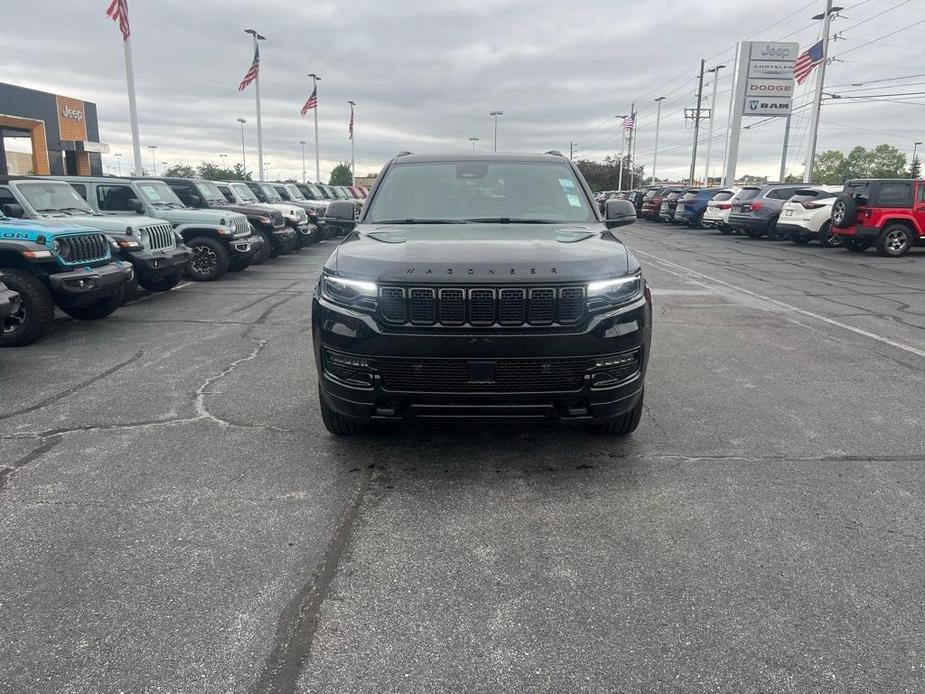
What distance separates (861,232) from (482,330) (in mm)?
17406

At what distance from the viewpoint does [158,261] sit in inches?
402

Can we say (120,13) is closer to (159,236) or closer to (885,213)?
(159,236)

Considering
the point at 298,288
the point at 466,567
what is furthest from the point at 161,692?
the point at 298,288

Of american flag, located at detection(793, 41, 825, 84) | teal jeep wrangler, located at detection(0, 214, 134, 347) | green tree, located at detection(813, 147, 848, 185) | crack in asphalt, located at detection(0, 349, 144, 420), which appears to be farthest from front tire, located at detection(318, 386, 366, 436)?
green tree, located at detection(813, 147, 848, 185)

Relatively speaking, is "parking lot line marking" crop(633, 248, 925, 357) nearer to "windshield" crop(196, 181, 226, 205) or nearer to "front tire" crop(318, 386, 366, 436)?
"front tire" crop(318, 386, 366, 436)

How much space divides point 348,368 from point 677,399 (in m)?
2.90

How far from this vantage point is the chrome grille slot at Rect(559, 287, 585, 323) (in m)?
3.74

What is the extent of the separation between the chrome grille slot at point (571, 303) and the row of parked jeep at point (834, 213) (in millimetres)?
16661

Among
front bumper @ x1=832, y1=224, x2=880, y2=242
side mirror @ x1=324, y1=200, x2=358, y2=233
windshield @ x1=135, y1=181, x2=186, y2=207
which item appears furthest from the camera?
front bumper @ x1=832, y1=224, x2=880, y2=242

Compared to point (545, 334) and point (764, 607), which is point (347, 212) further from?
point (764, 607)

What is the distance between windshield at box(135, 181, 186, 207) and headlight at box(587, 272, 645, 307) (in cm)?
1085

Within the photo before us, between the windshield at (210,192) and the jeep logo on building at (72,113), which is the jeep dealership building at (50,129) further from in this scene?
the windshield at (210,192)

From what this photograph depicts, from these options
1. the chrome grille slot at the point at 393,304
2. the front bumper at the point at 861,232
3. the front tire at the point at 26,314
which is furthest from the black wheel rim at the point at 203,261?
the front bumper at the point at 861,232

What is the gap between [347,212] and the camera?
5562mm
